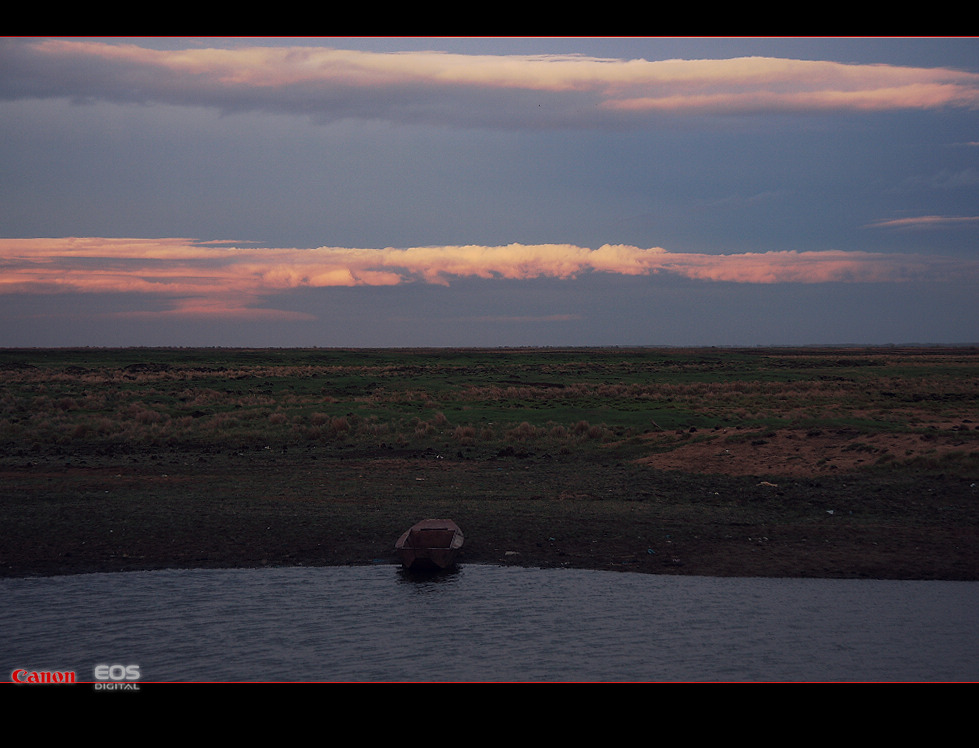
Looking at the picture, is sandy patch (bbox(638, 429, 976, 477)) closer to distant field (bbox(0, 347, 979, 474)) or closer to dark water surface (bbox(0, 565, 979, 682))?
distant field (bbox(0, 347, 979, 474))

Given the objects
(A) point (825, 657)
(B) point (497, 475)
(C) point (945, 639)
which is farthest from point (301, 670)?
(B) point (497, 475)

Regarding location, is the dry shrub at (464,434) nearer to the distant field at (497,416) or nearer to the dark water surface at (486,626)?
the distant field at (497,416)

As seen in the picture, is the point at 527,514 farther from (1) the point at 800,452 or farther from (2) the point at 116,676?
(1) the point at 800,452

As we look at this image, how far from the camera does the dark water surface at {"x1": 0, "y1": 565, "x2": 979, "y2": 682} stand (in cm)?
1104

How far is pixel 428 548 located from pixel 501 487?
8.24 meters

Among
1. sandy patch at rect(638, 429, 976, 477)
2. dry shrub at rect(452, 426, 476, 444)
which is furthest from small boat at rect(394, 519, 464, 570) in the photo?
dry shrub at rect(452, 426, 476, 444)

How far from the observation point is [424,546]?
15.5 metres

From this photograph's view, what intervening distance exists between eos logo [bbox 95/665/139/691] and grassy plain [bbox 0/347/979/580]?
5133mm

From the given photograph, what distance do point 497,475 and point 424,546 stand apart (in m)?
10.2

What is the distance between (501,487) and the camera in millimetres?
23531

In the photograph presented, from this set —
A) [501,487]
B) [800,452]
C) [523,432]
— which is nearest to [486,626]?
[501,487]

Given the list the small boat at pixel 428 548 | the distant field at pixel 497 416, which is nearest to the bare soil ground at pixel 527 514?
the small boat at pixel 428 548
